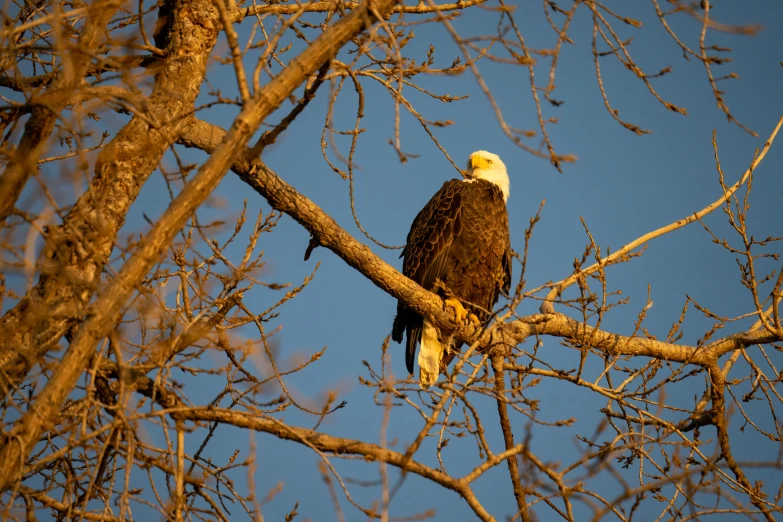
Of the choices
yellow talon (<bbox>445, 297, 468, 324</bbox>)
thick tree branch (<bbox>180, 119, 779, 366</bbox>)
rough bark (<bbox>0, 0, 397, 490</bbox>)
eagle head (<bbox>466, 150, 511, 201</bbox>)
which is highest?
eagle head (<bbox>466, 150, 511, 201</bbox>)

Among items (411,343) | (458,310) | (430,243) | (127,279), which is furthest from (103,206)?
(411,343)

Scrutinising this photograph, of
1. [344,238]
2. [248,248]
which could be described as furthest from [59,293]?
[344,238]

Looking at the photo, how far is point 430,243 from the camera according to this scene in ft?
18.9

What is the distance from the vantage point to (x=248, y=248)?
13.0 ft

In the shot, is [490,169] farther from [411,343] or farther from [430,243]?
[411,343]

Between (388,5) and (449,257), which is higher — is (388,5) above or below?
below

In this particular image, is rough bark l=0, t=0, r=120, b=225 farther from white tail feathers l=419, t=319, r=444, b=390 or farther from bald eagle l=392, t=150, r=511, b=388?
white tail feathers l=419, t=319, r=444, b=390

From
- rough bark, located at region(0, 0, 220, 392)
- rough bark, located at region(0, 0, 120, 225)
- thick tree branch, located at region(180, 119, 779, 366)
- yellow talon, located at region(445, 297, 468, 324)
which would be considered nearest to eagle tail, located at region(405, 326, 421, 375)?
yellow talon, located at region(445, 297, 468, 324)

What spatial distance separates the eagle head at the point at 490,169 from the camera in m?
6.17

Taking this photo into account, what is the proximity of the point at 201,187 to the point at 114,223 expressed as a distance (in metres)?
1.06

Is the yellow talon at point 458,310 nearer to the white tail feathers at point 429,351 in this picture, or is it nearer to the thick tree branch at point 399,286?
the thick tree branch at point 399,286

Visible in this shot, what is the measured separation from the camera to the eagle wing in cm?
573

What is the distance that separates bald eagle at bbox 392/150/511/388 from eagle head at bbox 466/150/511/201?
0.54 feet

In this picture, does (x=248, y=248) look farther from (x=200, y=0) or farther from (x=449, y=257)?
(x=449, y=257)
